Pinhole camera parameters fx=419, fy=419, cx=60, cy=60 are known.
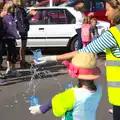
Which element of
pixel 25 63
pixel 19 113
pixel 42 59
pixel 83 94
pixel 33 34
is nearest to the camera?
pixel 83 94

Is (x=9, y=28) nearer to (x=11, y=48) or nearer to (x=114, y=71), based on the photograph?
(x=11, y=48)

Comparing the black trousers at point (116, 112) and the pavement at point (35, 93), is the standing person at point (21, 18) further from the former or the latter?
the black trousers at point (116, 112)

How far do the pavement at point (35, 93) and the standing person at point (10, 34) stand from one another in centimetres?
69

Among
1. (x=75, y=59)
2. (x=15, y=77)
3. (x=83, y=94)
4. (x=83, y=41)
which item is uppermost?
(x=75, y=59)

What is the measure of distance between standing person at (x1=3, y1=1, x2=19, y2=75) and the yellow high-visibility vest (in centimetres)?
598

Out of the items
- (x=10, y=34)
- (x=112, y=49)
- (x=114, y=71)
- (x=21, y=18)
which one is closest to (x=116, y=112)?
(x=114, y=71)

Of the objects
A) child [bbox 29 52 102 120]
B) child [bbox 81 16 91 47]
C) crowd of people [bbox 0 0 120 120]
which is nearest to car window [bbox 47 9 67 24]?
child [bbox 81 16 91 47]

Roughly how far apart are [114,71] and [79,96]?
501 mm

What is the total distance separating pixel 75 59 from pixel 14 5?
22.7ft

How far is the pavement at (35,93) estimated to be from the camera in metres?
6.33

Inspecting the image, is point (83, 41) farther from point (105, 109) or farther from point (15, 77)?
point (105, 109)

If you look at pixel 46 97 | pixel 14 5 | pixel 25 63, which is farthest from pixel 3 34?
pixel 46 97

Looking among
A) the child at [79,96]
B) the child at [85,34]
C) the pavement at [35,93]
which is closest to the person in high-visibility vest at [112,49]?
the child at [79,96]

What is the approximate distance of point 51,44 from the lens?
12492 mm
